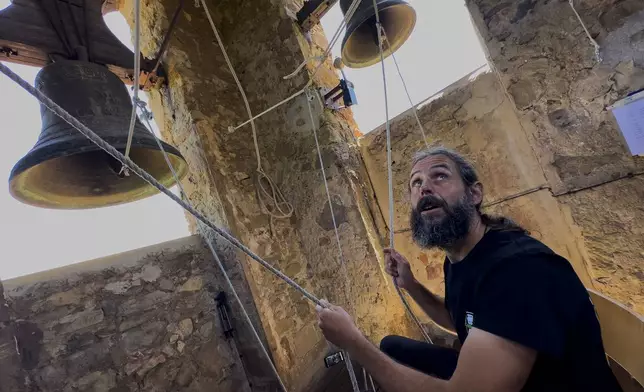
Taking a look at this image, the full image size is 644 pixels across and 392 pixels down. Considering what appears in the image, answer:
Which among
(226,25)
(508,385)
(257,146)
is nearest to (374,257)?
(257,146)

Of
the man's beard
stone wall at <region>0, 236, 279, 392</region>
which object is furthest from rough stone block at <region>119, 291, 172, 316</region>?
the man's beard

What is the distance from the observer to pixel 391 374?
708mm

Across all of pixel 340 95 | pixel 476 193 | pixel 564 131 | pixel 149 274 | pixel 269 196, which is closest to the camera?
pixel 476 193

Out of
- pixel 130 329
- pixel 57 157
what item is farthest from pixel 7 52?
pixel 130 329

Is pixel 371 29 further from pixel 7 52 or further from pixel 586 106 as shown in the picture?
pixel 7 52

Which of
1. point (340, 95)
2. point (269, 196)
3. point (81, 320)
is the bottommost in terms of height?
point (81, 320)

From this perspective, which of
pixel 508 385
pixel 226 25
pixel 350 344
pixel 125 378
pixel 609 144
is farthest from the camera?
pixel 226 25

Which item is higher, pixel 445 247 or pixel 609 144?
pixel 609 144

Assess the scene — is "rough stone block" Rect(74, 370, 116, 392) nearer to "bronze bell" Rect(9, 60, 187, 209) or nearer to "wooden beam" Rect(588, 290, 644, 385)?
"bronze bell" Rect(9, 60, 187, 209)

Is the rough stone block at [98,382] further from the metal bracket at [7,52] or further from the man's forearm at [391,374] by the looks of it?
the metal bracket at [7,52]

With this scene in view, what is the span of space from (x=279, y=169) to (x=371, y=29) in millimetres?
950

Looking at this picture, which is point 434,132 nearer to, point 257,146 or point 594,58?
point 594,58

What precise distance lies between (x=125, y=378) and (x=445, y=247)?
1389 millimetres

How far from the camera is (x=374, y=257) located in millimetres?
1762
